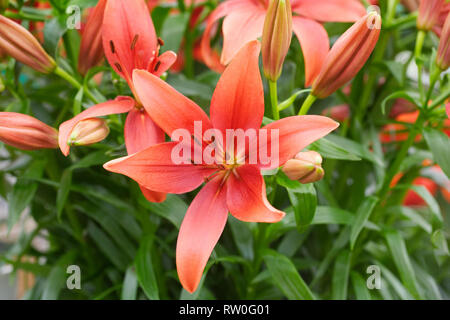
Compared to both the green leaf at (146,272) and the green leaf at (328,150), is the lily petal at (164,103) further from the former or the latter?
the green leaf at (146,272)

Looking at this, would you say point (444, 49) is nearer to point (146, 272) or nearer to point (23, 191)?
point (146, 272)

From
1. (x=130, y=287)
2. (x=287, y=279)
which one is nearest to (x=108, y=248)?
(x=130, y=287)

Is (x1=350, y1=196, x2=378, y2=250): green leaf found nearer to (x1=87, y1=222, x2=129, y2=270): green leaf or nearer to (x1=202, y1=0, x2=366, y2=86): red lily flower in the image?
(x1=202, y1=0, x2=366, y2=86): red lily flower

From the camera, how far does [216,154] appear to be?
1.45 feet

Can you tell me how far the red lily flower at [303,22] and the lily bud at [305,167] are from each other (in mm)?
118

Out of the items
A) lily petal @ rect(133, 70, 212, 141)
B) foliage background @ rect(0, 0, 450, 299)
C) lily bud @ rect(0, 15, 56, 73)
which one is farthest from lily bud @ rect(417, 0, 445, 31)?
lily bud @ rect(0, 15, 56, 73)

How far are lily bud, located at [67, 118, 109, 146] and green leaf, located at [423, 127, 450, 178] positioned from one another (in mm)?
352

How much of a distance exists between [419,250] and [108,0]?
635 millimetres

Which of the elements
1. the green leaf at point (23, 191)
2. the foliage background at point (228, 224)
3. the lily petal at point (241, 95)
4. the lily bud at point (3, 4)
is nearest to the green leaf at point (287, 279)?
the foliage background at point (228, 224)

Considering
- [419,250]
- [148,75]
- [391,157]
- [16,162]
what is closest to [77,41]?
[16,162]

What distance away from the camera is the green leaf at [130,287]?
0.62 metres

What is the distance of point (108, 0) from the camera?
462mm

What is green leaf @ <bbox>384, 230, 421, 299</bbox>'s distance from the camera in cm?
60
